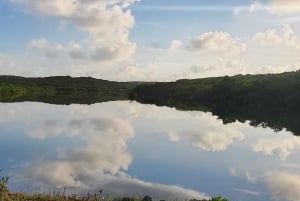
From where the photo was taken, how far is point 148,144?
41.1 meters

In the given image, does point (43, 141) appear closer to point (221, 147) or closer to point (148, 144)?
point (148, 144)

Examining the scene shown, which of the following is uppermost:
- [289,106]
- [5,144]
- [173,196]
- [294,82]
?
[294,82]

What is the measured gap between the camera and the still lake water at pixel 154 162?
2369cm

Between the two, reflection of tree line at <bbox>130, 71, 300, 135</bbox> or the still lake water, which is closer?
the still lake water

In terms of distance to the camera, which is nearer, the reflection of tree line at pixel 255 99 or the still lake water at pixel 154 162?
the still lake water at pixel 154 162

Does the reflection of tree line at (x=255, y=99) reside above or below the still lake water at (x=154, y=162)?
above

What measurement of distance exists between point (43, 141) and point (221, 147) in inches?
545

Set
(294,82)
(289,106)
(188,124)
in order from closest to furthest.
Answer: (188,124) → (289,106) → (294,82)

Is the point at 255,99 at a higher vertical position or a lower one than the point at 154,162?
higher

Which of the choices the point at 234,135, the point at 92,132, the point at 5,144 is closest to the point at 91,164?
the point at 5,144

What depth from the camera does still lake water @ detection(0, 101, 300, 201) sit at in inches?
933

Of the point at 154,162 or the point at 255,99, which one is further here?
the point at 255,99

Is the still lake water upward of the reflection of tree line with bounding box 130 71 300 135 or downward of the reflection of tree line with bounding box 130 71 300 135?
downward

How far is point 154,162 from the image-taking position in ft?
105
